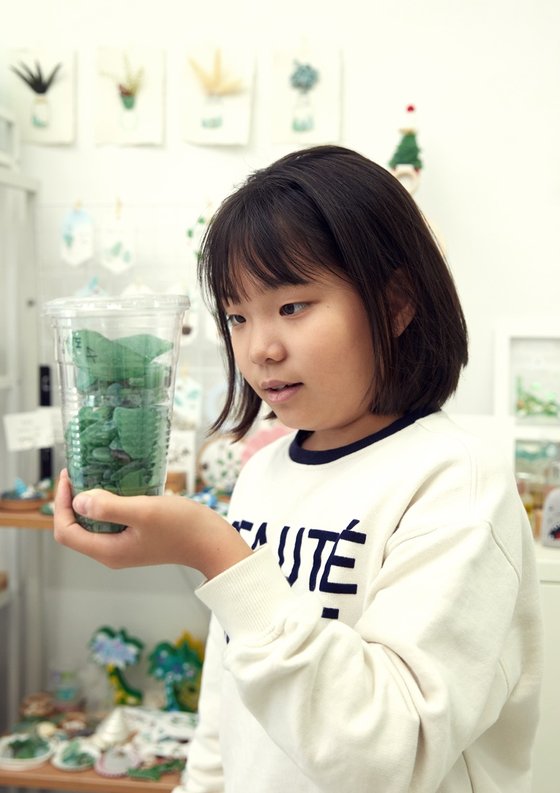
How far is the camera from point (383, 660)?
0.59 m

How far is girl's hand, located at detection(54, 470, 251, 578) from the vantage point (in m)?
0.61

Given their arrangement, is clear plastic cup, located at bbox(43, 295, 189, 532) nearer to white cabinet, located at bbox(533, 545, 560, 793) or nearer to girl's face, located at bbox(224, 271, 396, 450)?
girl's face, located at bbox(224, 271, 396, 450)

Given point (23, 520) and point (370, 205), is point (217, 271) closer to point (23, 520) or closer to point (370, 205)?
point (370, 205)

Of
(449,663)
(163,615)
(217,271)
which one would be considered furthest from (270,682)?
(163,615)

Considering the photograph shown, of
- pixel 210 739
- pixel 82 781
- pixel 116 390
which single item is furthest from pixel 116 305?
pixel 82 781

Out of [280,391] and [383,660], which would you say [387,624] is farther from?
[280,391]

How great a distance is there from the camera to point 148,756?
168cm

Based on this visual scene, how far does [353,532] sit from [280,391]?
142 mm

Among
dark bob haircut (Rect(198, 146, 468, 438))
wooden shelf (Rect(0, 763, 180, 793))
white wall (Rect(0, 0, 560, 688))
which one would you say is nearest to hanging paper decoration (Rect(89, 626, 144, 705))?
white wall (Rect(0, 0, 560, 688))

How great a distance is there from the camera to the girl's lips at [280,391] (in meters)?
0.73

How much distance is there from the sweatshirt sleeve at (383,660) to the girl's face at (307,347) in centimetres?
16

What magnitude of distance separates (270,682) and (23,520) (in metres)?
1.26

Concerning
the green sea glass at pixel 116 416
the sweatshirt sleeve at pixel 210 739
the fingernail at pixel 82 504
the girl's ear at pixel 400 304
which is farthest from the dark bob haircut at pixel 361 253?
the sweatshirt sleeve at pixel 210 739

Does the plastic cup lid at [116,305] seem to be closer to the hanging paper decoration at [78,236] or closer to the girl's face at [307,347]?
the girl's face at [307,347]
